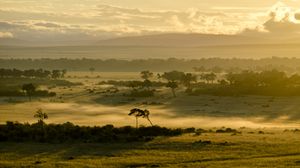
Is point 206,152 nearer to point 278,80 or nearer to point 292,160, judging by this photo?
point 292,160

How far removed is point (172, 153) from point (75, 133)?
1739 cm

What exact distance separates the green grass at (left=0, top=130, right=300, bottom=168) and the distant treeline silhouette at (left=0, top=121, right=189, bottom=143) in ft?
9.62

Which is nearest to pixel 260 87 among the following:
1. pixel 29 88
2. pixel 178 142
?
pixel 29 88

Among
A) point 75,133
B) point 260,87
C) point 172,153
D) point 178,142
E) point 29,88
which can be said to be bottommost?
point 172,153

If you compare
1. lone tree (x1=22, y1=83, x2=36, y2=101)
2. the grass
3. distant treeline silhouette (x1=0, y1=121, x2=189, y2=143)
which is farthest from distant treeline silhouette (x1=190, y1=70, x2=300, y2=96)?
distant treeline silhouette (x1=0, y1=121, x2=189, y2=143)

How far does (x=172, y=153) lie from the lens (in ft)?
190

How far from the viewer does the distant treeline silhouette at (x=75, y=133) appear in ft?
225

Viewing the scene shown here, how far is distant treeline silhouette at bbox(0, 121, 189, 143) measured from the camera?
6850 centimetres

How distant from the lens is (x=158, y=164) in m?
51.3

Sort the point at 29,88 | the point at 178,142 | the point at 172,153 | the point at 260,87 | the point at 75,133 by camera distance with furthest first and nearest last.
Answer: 1. the point at 260,87
2. the point at 29,88
3. the point at 75,133
4. the point at 178,142
5. the point at 172,153

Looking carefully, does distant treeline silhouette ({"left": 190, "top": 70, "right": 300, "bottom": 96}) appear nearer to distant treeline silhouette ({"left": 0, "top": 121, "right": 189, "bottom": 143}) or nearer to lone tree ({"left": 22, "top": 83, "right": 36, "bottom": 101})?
lone tree ({"left": 22, "top": 83, "right": 36, "bottom": 101})

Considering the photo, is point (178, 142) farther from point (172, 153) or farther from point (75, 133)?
point (75, 133)

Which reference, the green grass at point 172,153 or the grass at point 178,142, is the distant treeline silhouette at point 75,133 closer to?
the grass at point 178,142

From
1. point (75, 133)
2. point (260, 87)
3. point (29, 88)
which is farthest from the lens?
point (260, 87)
